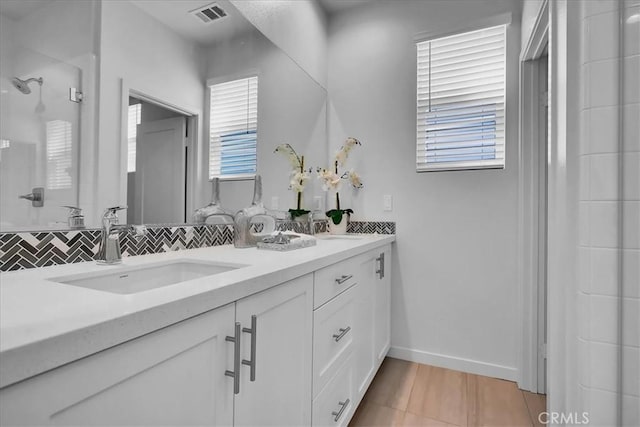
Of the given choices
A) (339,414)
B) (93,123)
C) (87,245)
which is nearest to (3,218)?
(87,245)

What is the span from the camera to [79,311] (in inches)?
21.1

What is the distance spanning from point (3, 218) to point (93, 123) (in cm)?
38

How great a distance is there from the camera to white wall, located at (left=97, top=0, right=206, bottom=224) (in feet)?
3.73

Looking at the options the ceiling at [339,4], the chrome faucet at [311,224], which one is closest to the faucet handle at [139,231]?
the chrome faucet at [311,224]

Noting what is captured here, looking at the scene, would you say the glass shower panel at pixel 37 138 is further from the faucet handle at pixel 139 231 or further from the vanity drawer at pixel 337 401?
the vanity drawer at pixel 337 401

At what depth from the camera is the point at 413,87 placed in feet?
7.86

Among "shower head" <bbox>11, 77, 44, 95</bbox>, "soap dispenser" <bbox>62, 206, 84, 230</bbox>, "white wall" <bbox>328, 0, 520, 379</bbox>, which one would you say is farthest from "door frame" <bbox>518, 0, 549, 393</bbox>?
"shower head" <bbox>11, 77, 44, 95</bbox>

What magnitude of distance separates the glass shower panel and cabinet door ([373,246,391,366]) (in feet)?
4.90

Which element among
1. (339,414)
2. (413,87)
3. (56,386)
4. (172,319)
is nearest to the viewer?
(56,386)

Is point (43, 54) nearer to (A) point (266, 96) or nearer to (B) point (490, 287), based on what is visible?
(A) point (266, 96)

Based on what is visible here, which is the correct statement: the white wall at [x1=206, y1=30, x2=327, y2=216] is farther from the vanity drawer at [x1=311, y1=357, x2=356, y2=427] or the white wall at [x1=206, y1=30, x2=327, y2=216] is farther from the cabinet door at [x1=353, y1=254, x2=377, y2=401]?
the vanity drawer at [x1=311, y1=357, x2=356, y2=427]

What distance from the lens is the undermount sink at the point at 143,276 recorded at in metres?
0.90

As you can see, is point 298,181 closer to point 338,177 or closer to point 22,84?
point 338,177

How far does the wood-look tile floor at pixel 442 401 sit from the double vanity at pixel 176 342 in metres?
0.48
